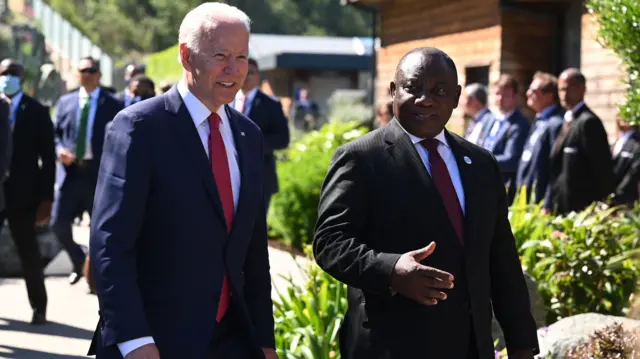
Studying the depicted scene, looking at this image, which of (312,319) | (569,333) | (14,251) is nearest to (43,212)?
(14,251)

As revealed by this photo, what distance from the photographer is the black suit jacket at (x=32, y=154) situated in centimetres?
863

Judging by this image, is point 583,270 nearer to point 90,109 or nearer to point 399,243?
point 399,243

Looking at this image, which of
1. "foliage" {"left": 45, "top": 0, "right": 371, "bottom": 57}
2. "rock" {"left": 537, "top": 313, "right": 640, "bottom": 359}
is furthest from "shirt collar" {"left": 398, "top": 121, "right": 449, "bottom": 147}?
"foliage" {"left": 45, "top": 0, "right": 371, "bottom": 57}

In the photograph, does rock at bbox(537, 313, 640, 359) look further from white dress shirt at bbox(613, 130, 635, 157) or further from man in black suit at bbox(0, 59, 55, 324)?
white dress shirt at bbox(613, 130, 635, 157)

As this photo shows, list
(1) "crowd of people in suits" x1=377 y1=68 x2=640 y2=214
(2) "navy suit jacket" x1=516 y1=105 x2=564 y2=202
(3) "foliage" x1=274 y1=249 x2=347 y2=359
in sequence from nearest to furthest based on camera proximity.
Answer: (3) "foliage" x1=274 y1=249 x2=347 y2=359
(1) "crowd of people in suits" x1=377 y1=68 x2=640 y2=214
(2) "navy suit jacket" x1=516 y1=105 x2=564 y2=202

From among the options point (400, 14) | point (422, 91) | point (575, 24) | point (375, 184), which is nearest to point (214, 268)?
point (375, 184)

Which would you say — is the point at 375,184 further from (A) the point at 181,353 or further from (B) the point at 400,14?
(B) the point at 400,14

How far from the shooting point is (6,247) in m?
11.2

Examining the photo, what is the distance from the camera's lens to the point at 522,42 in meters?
15.0

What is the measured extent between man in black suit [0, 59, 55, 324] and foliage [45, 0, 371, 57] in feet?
267

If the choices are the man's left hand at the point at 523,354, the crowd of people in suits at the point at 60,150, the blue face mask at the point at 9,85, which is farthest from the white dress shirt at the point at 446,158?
the blue face mask at the point at 9,85

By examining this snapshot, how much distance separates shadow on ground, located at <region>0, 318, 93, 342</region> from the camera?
8.55 m

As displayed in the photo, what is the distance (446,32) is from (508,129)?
7.26 meters

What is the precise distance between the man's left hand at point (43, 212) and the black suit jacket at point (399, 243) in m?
5.08
